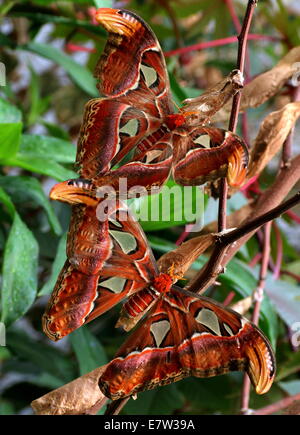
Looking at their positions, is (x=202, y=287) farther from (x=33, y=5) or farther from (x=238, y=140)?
(x=33, y=5)

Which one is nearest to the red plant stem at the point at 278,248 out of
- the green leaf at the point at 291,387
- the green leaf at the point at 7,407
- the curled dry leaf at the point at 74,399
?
the green leaf at the point at 291,387

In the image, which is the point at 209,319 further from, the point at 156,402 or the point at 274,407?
the point at 156,402

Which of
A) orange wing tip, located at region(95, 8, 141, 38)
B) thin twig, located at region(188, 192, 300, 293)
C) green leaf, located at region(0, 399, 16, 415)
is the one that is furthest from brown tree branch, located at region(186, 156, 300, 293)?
green leaf, located at region(0, 399, 16, 415)

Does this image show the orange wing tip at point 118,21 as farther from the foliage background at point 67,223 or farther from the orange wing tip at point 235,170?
the foliage background at point 67,223

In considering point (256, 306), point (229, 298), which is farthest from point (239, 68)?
point (229, 298)

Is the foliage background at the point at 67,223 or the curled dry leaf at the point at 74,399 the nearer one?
the curled dry leaf at the point at 74,399

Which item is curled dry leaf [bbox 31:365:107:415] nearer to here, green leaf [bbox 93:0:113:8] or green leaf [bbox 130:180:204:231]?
green leaf [bbox 130:180:204:231]
